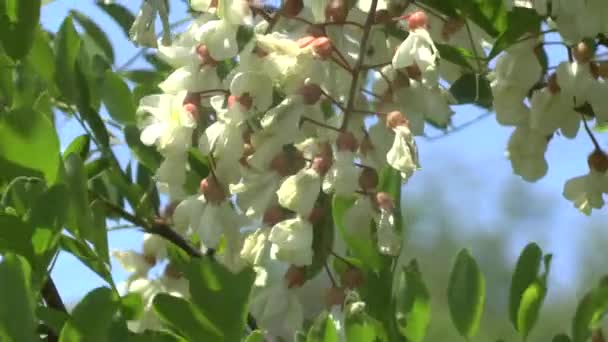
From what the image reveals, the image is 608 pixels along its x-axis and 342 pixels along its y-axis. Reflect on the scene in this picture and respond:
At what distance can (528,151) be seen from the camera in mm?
682

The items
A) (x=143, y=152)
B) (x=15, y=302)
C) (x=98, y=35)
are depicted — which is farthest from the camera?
(x=98, y=35)

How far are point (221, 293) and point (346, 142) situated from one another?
0.27ft

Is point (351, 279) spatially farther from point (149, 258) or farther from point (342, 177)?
point (149, 258)

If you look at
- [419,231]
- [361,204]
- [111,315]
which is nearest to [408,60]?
[361,204]

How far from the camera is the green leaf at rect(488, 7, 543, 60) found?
603mm

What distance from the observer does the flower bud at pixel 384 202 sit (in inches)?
20.8

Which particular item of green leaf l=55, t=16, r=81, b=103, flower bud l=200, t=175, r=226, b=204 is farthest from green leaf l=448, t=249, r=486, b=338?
green leaf l=55, t=16, r=81, b=103

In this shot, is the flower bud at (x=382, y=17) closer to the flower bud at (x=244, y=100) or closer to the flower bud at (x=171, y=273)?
the flower bud at (x=244, y=100)

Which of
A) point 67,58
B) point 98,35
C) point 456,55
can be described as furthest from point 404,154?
point 98,35

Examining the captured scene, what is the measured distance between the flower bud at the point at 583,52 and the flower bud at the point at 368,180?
149 mm

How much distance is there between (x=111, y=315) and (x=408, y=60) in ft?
0.54

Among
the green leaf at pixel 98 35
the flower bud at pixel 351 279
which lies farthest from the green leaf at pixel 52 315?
the green leaf at pixel 98 35

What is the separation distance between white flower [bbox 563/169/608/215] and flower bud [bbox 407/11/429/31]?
0.17m

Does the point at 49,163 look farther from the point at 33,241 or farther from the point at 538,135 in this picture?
the point at 538,135
